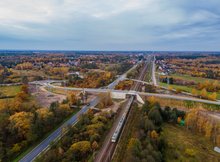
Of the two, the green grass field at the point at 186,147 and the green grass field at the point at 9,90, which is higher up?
the green grass field at the point at 9,90

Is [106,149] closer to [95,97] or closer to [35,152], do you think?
[35,152]

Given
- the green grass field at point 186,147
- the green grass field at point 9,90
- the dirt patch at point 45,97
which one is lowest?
the green grass field at point 186,147

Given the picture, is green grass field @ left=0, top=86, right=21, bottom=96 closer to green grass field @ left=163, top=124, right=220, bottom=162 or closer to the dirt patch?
the dirt patch

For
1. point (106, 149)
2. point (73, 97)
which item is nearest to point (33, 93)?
point (73, 97)

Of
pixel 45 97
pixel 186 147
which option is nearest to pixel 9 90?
pixel 45 97

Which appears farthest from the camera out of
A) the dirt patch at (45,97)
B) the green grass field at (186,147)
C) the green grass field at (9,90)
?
the green grass field at (9,90)

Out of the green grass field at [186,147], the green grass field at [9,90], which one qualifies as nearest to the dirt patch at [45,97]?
the green grass field at [9,90]

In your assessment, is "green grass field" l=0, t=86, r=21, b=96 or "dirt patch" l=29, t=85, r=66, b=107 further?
"green grass field" l=0, t=86, r=21, b=96

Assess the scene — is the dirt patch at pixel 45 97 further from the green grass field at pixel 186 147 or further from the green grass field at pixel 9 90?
the green grass field at pixel 186 147

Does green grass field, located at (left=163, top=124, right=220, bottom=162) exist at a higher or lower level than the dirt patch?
lower

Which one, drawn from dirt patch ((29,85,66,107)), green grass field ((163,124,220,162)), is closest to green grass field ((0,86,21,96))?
dirt patch ((29,85,66,107))
